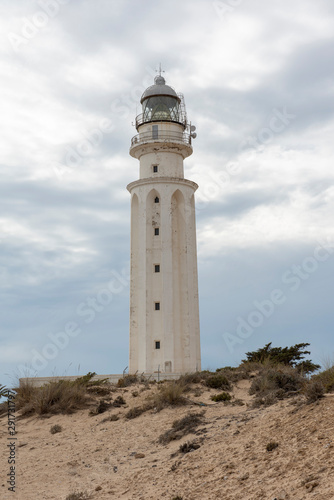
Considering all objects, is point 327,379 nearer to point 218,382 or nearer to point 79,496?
point 218,382

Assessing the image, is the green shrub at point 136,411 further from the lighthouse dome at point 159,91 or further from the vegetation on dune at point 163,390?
the lighthouse dome at point 159,91

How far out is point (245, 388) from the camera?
19.8 m

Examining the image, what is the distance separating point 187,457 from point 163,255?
2079cm

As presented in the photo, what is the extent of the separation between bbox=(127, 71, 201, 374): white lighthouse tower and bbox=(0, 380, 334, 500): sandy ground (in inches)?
544

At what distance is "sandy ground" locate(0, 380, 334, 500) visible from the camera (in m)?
9.79

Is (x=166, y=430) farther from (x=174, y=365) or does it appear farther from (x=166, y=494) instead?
(x=174, y=365)

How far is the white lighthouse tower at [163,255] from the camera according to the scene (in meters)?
31.9

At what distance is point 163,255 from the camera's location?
32719 millimetres

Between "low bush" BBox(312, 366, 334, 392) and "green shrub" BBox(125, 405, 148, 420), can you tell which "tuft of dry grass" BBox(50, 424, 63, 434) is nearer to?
"green shrub" BBox(125, 405, 148, 420)

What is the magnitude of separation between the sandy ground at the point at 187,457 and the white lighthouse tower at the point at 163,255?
45.3 ft

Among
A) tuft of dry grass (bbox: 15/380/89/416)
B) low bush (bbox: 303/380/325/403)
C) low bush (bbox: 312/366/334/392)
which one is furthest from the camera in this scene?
tuft of dry grass (bbox: 15/380/89/416)

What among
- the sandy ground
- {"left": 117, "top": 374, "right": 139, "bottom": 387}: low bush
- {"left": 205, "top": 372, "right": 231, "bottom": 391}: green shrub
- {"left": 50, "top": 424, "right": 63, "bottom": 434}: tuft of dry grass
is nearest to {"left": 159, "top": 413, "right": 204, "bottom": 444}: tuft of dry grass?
the sandy ground

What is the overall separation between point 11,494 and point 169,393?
6244 millimetres

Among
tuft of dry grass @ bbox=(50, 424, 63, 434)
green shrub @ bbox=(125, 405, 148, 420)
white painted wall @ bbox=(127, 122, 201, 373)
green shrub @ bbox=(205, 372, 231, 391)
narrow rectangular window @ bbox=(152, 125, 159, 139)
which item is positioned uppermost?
narrow rectangular window @ bbox=(152, 125, 159, 139)
